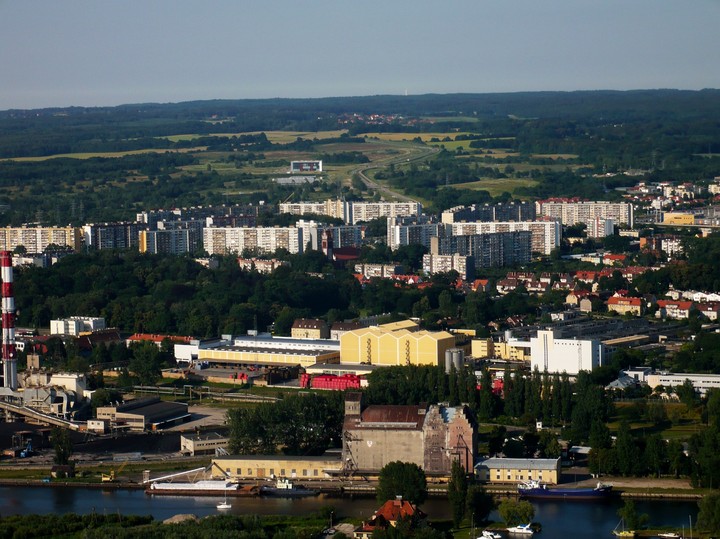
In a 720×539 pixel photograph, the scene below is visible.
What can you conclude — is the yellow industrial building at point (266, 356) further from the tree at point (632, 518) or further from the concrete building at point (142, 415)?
the tree at point (632, 518)

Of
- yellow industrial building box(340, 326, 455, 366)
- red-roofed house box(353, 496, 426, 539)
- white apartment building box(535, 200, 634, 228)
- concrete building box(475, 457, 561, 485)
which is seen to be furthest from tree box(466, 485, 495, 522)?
white apartment building box(535, 200, 634, 228)

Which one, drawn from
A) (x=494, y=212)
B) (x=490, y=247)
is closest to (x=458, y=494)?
(x=490, y=247)

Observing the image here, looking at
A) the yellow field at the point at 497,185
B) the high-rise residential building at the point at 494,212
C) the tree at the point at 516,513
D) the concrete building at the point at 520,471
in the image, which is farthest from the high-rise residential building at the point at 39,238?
the tree at the point at 516,513

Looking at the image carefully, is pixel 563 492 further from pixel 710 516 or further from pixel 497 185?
pixel 497 185

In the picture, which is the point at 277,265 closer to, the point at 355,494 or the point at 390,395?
the point at 390,395

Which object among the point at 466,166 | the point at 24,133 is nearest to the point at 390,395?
the point at 466,166
